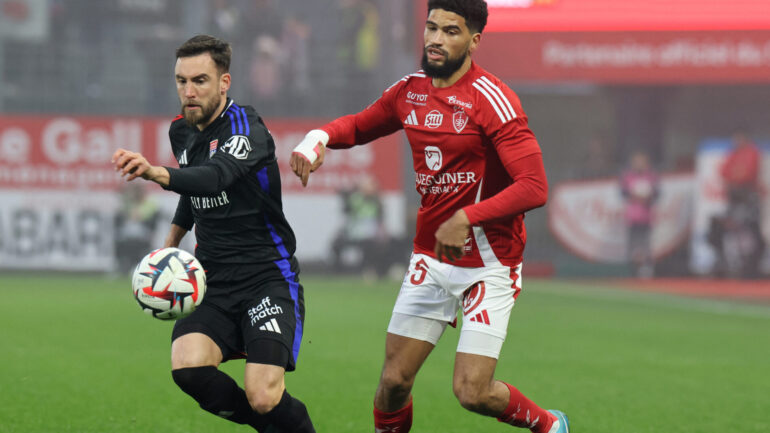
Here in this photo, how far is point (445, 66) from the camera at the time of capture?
17.3 ft

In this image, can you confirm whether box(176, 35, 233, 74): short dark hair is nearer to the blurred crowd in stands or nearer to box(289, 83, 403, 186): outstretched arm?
box(289, 83, 403, 186): outstretched arm

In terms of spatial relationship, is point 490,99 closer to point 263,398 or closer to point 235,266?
point 235,266

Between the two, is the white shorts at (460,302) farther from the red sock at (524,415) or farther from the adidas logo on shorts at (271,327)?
the adidas logo on shorts at (271,327)

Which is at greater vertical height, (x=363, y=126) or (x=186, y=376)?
(x=363, y=126)

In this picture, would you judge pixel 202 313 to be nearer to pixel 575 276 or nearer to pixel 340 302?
pixel 340 302

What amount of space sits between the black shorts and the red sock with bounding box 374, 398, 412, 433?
0.56m

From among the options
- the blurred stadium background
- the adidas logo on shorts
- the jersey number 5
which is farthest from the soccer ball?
the blurred stadium background

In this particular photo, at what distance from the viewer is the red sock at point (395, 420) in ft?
18.3

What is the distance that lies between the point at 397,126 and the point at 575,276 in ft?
64.0

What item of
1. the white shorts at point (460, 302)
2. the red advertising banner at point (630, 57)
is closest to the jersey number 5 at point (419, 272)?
the white shorts at point (460, 302)

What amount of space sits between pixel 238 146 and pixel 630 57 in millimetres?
20044

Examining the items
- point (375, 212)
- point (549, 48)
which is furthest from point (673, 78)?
point (375, 212)

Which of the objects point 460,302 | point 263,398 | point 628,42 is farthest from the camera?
point 628,42

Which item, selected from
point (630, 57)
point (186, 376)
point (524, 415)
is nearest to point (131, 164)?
point (186, 376)
